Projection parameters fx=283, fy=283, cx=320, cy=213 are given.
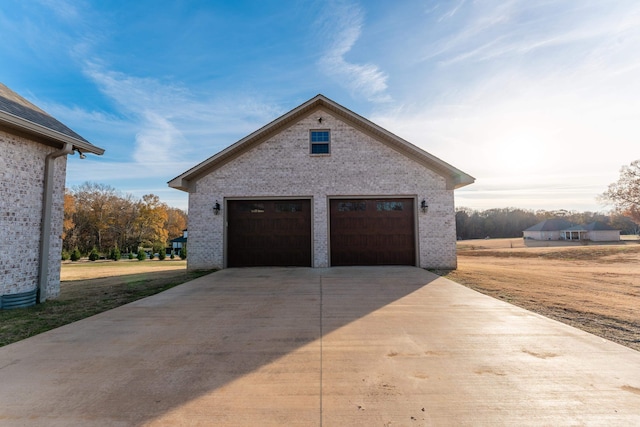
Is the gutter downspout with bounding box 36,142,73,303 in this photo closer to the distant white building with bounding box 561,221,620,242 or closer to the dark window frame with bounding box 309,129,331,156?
the dark window frame with bounding box 309,129,331,156

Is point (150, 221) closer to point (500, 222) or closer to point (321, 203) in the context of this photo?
point (321, 203)

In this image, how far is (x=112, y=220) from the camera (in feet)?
138

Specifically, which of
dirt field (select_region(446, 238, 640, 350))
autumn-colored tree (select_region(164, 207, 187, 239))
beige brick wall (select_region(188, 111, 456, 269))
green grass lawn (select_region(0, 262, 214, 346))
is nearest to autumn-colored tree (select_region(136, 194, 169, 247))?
autumn-colored tree (select_region(164, 207, 187, 239))

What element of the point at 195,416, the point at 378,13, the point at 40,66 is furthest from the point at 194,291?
the point at 40,66

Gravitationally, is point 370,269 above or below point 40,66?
below

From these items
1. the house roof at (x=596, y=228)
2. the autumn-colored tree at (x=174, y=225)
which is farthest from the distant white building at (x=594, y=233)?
the autumn-colored tree at (x=174, y=225)

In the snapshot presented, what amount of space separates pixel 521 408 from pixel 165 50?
45.3 feet

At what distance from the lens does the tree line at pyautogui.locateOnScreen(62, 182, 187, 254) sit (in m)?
41.1

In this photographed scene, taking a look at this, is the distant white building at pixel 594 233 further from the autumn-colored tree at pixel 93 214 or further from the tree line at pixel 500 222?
the autumn-colored tree at pixel 93 214

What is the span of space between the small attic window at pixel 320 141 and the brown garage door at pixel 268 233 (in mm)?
2207

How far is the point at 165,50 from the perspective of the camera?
425 inches

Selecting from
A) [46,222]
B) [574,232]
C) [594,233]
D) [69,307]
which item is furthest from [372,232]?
[574,232]

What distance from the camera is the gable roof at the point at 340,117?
11070 millimetres

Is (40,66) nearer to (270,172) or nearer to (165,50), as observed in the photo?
(165,50)
